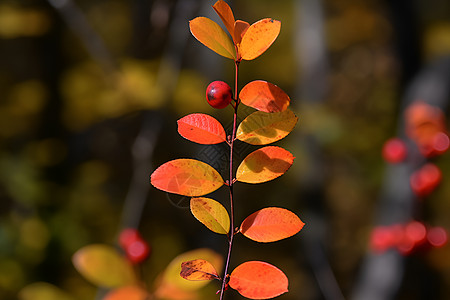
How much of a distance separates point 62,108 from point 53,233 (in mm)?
980

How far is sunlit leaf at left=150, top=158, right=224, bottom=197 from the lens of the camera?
0.91ft

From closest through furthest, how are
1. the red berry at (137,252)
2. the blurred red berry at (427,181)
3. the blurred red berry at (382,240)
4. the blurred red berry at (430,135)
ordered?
the red berry at (137,252), the blurred red berry at (430,135), the blurred red berry at (427,181), the blurred red berry at (382,240)

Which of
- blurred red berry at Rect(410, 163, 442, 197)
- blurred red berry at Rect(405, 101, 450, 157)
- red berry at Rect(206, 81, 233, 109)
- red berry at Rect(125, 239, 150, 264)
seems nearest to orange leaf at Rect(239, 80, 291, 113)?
red berry at Rect(206, 81, 233, 109)

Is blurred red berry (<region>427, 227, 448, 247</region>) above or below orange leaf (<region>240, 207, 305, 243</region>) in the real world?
below

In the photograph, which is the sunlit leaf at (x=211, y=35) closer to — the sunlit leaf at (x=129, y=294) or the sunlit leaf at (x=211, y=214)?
the sunlit leaf at (x=211, y=214)

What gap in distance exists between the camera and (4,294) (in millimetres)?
2072

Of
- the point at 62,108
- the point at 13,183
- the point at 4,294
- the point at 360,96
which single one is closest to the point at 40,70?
the point at 62,108

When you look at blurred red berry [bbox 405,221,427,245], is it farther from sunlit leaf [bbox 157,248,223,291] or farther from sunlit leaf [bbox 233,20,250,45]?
sunlit leaf [bbox 233,20,250,45]

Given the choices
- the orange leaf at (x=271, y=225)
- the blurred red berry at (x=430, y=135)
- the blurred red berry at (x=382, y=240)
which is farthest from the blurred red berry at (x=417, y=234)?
the orange leaf at (x=271, y=225)

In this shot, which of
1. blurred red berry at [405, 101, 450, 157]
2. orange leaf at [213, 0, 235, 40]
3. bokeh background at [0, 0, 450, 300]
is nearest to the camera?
orange leaf at [213, 0, 235, 40]

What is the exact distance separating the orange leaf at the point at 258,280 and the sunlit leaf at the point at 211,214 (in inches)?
1.2

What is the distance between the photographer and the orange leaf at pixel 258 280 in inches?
10.8

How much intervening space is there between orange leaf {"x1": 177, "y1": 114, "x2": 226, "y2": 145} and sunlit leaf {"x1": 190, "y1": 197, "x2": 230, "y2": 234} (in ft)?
0.14

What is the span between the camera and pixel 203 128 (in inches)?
11.5
